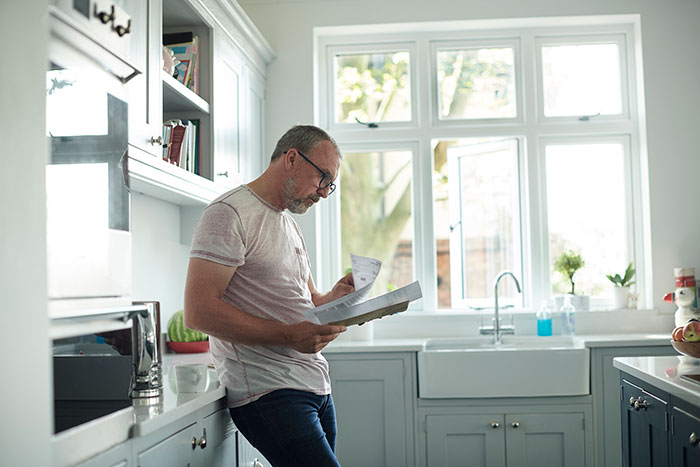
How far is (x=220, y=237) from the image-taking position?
5.63 ft

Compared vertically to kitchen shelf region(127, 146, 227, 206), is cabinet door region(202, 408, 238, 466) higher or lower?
lower

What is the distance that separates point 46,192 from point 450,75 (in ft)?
10.7

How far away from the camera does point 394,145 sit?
4086 millimetres

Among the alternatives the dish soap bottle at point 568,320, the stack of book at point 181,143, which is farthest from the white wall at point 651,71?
the stack of book at point 181,143

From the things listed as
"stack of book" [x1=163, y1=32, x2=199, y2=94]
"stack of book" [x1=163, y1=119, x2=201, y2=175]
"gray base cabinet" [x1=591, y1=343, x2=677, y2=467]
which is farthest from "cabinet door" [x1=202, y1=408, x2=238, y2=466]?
"gray base cabinet" [x1=591, y1=343, x2=677, y2=467]

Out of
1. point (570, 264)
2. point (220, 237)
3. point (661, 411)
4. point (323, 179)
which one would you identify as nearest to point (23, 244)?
point (220, 237)

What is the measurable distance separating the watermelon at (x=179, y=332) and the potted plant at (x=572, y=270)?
1.99m

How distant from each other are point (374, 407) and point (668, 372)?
4.99 ft

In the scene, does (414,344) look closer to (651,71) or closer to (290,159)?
(290,159)

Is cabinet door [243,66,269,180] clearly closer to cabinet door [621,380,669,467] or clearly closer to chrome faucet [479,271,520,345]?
chrome faucet [479,271,520,345]

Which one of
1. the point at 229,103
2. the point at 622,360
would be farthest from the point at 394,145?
the point at 622,360

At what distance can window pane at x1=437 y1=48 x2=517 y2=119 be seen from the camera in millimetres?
4059

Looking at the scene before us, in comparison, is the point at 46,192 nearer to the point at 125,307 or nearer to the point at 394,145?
the point at 125,307

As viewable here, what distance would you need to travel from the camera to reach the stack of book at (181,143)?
255cm
